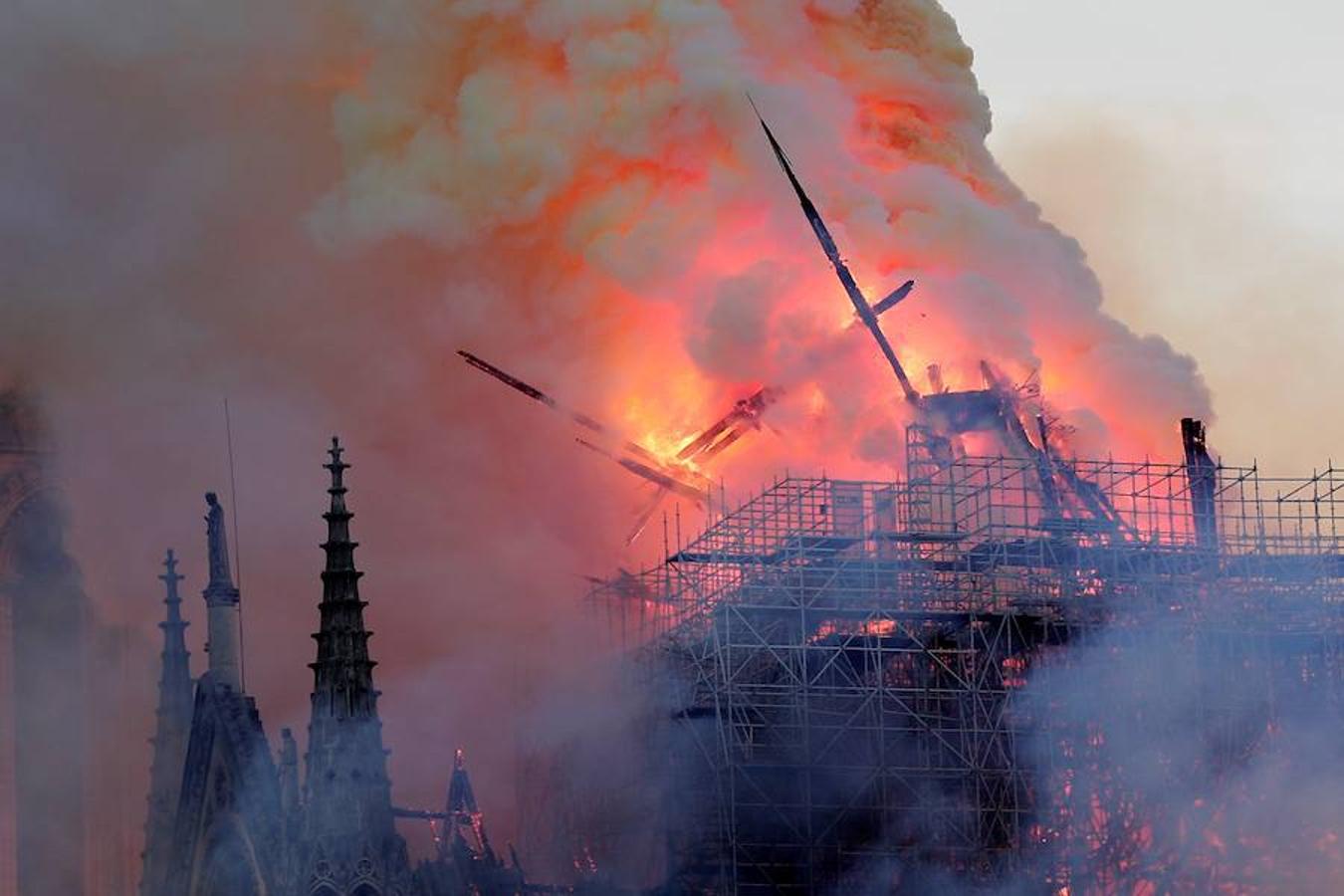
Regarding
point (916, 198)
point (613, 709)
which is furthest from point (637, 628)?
point (916, 198)

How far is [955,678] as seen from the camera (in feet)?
277

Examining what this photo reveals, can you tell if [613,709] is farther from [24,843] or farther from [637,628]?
[24,843]

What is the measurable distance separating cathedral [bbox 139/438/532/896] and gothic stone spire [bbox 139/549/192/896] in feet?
0.05

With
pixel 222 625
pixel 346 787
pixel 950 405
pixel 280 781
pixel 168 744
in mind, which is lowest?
pixel 346 787

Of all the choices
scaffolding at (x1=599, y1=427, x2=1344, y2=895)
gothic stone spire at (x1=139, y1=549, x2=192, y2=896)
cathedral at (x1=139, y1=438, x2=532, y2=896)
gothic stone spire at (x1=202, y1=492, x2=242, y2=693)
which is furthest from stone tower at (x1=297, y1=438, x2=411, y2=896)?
scaffolding at (x1=599, y1=427, x2=1344, y2=895)

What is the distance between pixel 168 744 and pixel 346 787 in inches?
250

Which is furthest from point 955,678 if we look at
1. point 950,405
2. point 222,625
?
point 222,625

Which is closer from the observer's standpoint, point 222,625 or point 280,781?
point 280,781

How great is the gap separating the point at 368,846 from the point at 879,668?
1287 cm

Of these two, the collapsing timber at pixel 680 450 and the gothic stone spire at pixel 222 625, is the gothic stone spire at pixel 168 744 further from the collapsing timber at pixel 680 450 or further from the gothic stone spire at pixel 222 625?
the collapsing timber at pixel 680 450

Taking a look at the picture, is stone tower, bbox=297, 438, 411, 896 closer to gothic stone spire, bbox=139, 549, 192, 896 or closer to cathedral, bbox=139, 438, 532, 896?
Answer: cathedral, bbox=139, 438, 532, 896

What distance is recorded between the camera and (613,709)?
92.7m

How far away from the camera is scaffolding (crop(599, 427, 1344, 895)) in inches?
3295

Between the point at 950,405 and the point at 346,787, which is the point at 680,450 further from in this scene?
the point at 346,787
